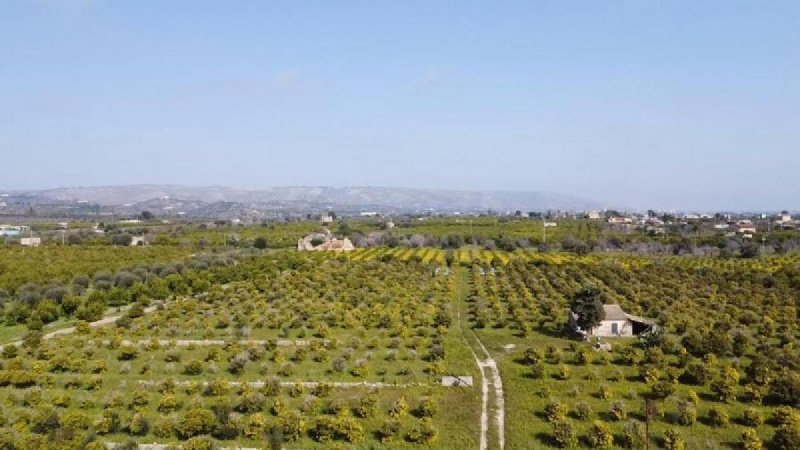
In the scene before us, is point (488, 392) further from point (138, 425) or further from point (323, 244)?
point (323, 244)

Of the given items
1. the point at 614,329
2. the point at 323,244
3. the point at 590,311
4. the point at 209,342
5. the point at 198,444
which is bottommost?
the point at 323,244

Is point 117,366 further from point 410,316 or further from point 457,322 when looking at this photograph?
point 457,322

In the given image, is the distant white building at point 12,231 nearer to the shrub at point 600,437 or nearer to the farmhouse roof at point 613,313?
the farmhouse roof at point 613,313

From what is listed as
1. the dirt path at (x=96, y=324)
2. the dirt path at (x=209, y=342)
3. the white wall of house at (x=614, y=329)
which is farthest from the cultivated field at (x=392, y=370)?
the white wall of house at (x=614, y=329)

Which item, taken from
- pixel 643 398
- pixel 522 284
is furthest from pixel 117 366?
pixel 522 284

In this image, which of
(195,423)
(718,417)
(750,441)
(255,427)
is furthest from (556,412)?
(195,423)

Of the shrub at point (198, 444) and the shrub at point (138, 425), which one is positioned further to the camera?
the shrub at point (138, 425)

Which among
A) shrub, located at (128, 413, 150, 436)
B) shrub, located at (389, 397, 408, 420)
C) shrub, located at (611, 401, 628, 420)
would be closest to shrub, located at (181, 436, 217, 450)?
shrub, located at (128, 413, 150, 436)
